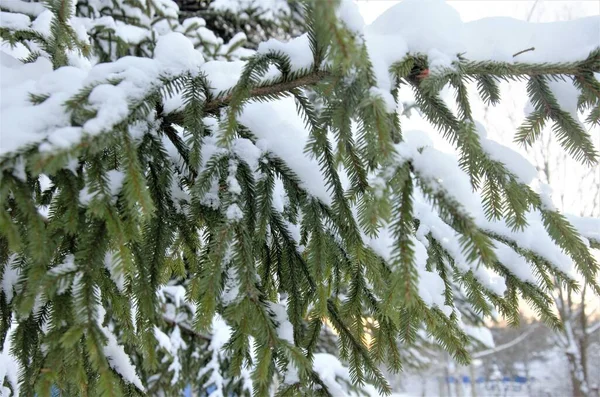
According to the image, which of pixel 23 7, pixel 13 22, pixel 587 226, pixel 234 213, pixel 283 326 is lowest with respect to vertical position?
pixel 283 326

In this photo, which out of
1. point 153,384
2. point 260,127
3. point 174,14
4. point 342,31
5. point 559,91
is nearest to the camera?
point 342,31

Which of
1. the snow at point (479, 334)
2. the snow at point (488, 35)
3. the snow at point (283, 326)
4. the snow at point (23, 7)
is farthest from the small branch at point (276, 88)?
the snow at point (479, 334)

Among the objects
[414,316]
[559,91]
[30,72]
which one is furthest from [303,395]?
[30,72]

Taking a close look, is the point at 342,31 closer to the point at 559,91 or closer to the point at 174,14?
the point at 559,91

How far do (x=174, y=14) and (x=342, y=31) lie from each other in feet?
12.2

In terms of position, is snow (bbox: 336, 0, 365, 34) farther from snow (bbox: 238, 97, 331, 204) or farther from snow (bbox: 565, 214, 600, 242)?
snow (bbox: 565, 214, 600, 242)

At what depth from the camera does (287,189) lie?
1434 mm

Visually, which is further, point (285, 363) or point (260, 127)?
point (260, 127)

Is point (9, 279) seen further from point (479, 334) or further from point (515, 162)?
point (479, 334)

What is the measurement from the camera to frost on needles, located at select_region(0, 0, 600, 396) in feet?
3.22

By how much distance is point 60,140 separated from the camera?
0.91 meters

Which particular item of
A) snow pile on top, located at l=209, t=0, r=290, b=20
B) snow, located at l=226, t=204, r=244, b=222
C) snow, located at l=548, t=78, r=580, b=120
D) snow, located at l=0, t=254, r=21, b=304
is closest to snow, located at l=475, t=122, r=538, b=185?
snow, located at l=548, t=78, r=580, b=120

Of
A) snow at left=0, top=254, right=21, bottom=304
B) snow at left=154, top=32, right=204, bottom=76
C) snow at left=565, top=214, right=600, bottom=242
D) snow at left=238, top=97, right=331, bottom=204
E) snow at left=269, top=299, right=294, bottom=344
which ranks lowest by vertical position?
snow at left=269, top=299, right=294, bottom=344

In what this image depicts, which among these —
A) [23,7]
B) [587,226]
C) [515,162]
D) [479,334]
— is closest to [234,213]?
[515,162]
